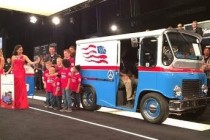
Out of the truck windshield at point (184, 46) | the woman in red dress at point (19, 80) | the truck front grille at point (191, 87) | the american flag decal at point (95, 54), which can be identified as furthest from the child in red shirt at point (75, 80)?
the truck front grille at point (191, 87)

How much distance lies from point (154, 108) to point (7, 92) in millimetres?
4921

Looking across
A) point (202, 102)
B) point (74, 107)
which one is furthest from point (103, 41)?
point (202, 102)

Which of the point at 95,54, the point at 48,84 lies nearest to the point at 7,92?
the point at 48,84

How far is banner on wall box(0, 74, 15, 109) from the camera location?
34.8ft

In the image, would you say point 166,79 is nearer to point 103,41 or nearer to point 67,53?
point 103,41

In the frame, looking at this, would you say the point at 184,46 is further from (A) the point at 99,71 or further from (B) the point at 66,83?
(B) the point at 66,83

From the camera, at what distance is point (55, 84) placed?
1064 cm

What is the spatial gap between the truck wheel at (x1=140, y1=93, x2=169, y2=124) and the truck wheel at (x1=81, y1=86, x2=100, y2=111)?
6.57 ft

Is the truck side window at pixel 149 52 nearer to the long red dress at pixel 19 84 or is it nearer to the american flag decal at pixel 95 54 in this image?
the american flag decal at pixel 95 54

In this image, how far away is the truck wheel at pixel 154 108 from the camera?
26.3 feet

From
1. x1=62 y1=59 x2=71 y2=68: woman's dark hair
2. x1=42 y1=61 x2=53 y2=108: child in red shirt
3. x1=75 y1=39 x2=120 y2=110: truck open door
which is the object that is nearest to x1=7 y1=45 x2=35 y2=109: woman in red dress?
x1=42 y1=61 x2=53 y2=108: child in red shirt

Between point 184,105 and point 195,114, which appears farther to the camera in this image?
point 195,114

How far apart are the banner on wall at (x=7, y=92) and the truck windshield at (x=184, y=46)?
513 cm

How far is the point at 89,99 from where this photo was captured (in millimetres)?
10500
